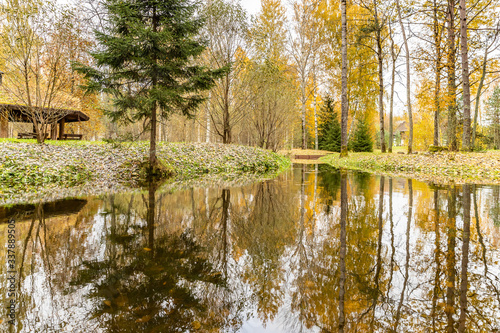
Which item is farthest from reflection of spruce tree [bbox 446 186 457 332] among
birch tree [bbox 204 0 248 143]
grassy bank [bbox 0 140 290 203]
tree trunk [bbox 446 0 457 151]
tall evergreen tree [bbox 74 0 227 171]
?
birch tree [bbox 204 0 248 143]

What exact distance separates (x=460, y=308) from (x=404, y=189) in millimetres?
5758

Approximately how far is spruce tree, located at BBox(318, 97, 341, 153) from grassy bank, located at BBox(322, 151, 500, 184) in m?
13.1

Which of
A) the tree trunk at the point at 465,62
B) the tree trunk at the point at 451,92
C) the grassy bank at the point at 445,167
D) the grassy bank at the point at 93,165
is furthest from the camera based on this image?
the tree trunk at the point at 451,92

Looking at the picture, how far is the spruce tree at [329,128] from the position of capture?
27234 millimetres

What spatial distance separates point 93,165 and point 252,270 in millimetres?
9638

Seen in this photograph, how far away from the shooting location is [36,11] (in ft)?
37.0

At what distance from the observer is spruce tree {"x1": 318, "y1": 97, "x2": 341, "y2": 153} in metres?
27.2

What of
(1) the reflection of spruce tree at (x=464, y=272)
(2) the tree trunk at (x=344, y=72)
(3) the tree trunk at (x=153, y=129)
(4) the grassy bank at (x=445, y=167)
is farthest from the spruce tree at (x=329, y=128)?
(1) the reflection of spruce tree at (x=464, y=272)

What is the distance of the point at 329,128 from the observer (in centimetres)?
2789

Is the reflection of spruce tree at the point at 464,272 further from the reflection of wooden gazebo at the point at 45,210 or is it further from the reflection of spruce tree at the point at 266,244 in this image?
the reflection of wooden gazebo at the point at 45,210

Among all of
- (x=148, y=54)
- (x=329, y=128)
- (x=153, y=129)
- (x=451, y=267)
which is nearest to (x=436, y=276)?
(x=451, y=267)

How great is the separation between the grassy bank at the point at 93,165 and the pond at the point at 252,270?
2.91 m

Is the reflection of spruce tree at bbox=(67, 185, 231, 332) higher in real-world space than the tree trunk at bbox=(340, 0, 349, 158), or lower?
lower

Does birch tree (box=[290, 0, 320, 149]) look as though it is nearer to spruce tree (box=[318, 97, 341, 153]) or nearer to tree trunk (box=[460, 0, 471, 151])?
spruce tree (box=[318, 97, 341, 153])
